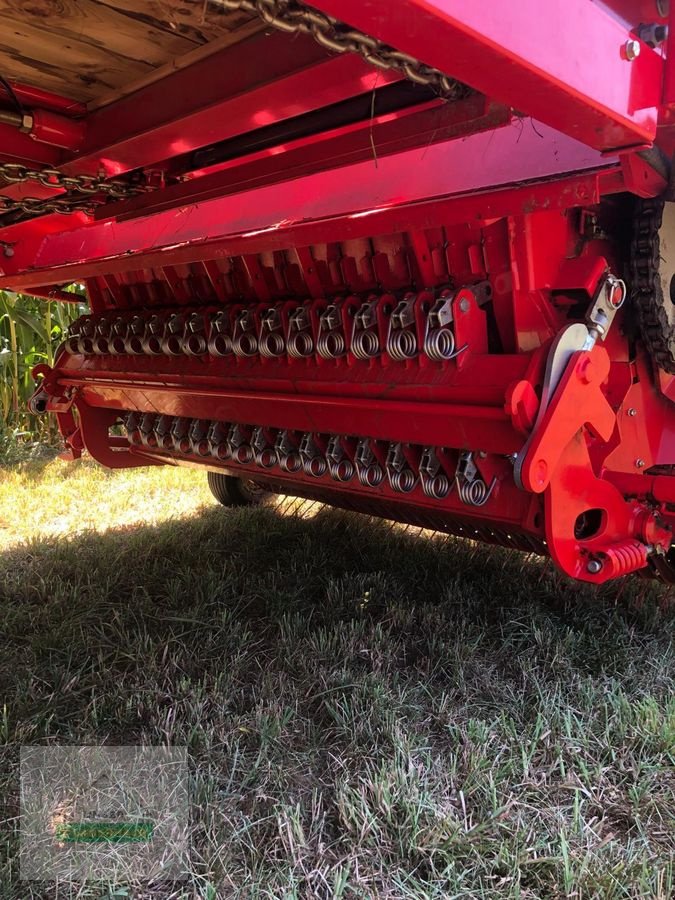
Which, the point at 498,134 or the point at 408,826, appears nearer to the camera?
the point at 408,826

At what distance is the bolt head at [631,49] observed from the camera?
127cm

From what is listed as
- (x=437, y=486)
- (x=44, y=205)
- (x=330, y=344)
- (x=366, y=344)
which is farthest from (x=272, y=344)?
(x=44, y=205)

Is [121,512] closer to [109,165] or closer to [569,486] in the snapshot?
[109,165]

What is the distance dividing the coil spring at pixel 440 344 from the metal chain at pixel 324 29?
33.5 inches

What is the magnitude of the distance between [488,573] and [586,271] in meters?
1.57

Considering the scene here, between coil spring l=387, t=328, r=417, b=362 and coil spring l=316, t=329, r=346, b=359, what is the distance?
0.22 m

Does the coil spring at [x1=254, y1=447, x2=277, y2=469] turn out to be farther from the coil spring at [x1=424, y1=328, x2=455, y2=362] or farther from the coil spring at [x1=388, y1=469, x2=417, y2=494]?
the coil spring at [x1=424, y1=328, x2=455, y2=362]

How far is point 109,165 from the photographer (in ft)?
7.26

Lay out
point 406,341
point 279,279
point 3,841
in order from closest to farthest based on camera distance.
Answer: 1. point 3,841
2. point 406,341
3. point 279,279

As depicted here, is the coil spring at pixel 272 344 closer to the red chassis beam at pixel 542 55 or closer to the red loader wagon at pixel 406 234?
the red loader wagon at pixel 406 234

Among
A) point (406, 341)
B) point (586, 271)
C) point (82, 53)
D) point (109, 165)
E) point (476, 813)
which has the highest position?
point (82, 53)

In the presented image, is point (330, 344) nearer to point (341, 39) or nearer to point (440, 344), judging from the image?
point (440, 344)

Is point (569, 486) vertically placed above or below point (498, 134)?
below

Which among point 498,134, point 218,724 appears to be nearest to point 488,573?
point 218,724
